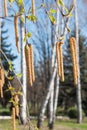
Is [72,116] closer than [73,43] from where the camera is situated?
No

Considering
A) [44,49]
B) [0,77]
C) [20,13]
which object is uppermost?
[44,49]

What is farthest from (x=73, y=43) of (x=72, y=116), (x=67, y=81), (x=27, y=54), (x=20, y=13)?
(x=67, y=81)

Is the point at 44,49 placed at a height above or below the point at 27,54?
above

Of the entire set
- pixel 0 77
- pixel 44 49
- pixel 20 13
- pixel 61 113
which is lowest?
pixel 61 113

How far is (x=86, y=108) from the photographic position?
3991 cm

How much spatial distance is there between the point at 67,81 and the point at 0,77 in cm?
3665

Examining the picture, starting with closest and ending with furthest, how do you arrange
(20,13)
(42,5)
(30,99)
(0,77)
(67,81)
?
(42,5), (20,13), (0,77), (67,81), (30,99)

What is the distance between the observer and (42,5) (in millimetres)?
2572

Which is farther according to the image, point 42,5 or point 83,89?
point 83,89

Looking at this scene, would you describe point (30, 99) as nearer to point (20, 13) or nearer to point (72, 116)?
point (72, 116)

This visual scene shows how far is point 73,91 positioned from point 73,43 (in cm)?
3880

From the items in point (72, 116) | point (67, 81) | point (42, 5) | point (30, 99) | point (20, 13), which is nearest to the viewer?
point (42, 5)

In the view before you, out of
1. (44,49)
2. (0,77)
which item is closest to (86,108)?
(44,49)

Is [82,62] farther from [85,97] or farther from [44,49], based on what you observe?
[44,49]
